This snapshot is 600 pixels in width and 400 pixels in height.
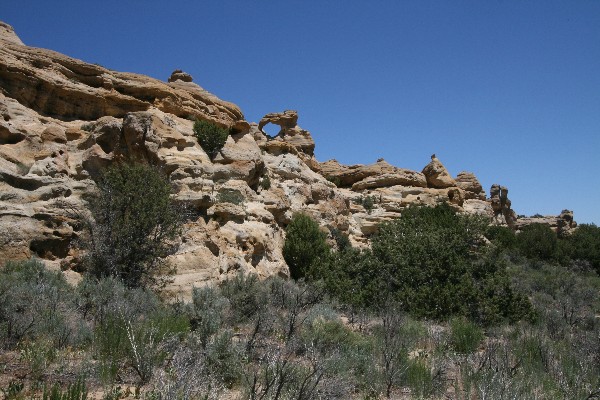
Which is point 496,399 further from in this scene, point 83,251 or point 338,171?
point 338,171

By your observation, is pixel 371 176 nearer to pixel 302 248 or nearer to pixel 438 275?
pixel 302 248

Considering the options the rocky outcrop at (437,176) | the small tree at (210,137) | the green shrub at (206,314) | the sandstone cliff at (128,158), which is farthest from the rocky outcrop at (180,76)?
the rocky outcrop at (437,176)

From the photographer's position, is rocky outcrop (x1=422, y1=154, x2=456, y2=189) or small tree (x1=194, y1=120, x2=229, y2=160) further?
rocky outcrop (x1=422, y1=154, x2=456, y2=189)

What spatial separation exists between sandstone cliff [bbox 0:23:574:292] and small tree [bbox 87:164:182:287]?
2.55 ft

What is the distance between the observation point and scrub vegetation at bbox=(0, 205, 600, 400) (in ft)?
15.4

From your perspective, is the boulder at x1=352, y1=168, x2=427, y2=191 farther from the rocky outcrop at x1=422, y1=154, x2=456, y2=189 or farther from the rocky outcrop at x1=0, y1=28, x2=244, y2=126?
the rocky outcrop at x1=0, y1=28, x2=244, y2=126

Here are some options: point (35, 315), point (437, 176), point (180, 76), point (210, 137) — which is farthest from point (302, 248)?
point (437, 176)

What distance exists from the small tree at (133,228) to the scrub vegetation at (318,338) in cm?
56

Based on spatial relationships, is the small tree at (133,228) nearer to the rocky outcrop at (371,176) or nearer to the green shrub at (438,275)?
the green shrub at (438,275)

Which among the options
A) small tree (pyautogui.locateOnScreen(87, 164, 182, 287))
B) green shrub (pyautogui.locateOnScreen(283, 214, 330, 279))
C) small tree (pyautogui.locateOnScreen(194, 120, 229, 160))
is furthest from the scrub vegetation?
small tree (pyautogui.locateOnScreen(194, 120, 229, 160))

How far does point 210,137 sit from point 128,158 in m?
4.24

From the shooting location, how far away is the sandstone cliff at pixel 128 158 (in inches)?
482

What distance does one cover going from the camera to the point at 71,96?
16.7 metres

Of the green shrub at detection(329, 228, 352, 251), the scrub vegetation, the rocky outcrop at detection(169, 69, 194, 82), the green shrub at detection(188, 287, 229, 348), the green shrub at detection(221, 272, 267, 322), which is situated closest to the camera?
the scrub vegetation
